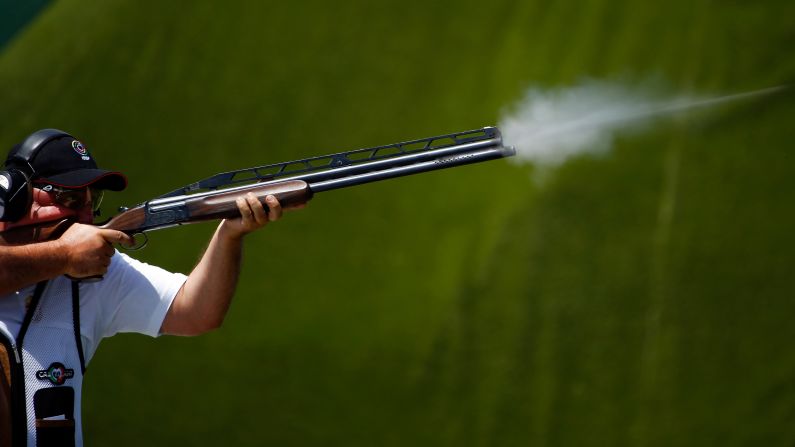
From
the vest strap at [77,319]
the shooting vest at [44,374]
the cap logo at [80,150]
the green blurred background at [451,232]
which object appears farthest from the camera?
the green blurred background at [451,232]

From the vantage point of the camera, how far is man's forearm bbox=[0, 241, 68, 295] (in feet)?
8.30

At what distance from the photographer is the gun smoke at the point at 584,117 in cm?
358

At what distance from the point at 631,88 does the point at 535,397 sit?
43.3 inches

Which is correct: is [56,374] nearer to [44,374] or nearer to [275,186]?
[44,374]

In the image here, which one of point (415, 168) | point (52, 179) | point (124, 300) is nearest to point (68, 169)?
point (52, 179)

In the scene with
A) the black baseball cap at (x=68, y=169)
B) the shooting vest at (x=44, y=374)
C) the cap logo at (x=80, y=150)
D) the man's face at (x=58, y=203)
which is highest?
the cap logo at (x=80, y=150)

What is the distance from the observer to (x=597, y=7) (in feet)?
11.9

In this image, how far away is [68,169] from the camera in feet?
8.89

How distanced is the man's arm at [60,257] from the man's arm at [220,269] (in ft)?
0.77

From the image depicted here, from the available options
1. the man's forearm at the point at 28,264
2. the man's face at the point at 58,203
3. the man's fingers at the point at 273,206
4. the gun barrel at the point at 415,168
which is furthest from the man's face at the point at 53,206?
the gun barrel at the point at 415,168

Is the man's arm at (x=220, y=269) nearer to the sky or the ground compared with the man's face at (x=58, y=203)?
nearer to the ground

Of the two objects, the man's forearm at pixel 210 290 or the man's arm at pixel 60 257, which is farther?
the man's forearm at pixel 210 290

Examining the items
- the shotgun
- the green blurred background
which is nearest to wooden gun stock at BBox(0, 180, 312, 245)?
the shotgun

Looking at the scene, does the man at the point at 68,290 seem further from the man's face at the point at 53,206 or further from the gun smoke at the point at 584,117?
the gun smoke at the point at 584,117
